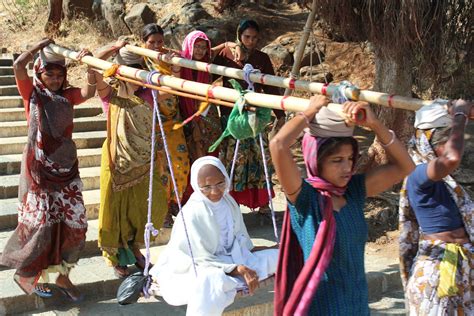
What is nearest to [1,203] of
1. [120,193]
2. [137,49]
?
[120,193]

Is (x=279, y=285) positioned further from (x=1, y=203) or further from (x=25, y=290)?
(x=1, y=203)

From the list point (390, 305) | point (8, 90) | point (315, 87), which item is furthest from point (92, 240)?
point (8, 90)

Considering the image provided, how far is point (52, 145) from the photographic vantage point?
191 inches

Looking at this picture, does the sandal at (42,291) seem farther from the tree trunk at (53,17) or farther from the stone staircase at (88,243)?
the tree trunk at (53,17)

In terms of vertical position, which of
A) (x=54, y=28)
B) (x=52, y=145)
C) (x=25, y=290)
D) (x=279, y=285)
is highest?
(x=54, y=28)

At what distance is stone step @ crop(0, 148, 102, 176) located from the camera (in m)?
7.41

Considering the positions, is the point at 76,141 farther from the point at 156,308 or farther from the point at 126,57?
the point at 156,308

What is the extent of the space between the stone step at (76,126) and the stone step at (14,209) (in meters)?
1.71

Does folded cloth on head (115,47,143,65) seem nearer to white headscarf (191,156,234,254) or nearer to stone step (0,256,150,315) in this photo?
white headscarf (191,156,234,254)

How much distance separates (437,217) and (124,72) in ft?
6.11

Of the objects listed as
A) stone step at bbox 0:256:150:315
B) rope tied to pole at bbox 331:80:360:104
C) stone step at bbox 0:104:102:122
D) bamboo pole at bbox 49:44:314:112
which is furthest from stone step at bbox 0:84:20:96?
rope tied to pole at bbox 331:80:360:104

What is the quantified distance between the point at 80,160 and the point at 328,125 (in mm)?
5339

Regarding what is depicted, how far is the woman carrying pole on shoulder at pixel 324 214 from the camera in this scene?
2.86 meters

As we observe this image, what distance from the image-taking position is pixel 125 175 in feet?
17.3
